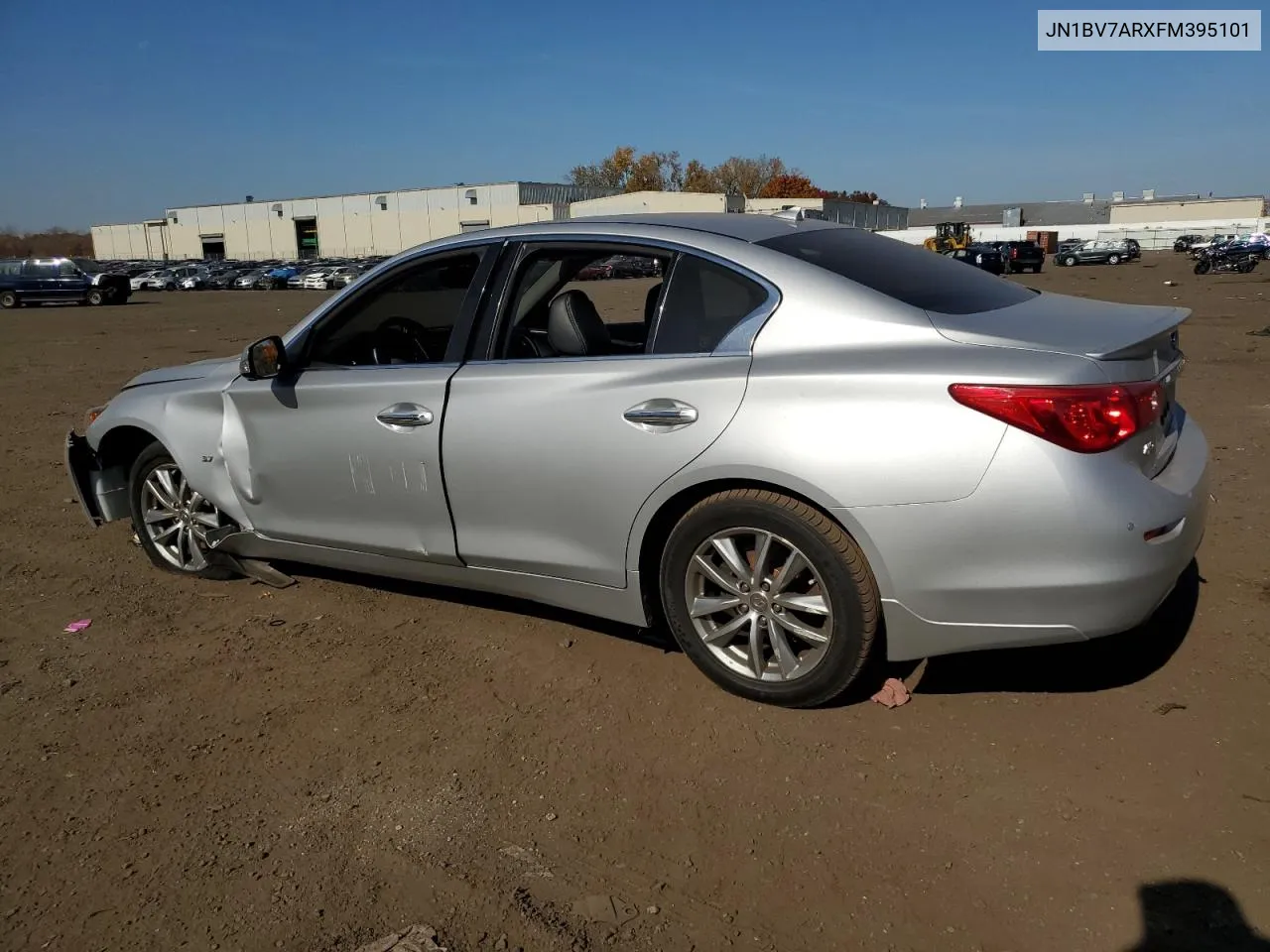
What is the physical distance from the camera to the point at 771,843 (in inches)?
106

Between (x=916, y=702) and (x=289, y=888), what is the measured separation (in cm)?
209

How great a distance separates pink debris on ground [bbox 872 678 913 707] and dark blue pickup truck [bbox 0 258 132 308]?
127ft

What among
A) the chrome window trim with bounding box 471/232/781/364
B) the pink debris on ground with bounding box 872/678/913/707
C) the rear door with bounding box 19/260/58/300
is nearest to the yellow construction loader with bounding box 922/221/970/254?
the rear door with bounding box 19/260/58/300

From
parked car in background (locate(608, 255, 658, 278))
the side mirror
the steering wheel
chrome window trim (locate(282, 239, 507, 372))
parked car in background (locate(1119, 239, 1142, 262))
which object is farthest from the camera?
parked car in background (locate(1119, 239, 1142, 262))

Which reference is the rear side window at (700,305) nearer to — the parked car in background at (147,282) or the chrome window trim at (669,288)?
the chrome window trim at (669,288)

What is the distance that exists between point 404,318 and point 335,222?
85.7 metres

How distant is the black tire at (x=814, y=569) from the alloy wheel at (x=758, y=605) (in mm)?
21

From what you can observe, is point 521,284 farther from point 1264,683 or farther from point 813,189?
point 813,189

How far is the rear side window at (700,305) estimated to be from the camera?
3.30 meters

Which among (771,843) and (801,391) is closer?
(771,843)

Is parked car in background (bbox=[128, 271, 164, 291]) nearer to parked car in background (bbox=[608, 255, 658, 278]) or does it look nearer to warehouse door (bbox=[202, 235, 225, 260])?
warehouse door (bbox=[202, 235, 225, 260])

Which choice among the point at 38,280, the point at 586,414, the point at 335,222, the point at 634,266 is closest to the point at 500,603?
the point at 586,414

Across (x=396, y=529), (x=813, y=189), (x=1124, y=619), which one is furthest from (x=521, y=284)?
(x=813, y=189)

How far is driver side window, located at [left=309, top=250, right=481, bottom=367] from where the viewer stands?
401 centimetres
